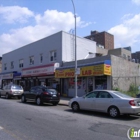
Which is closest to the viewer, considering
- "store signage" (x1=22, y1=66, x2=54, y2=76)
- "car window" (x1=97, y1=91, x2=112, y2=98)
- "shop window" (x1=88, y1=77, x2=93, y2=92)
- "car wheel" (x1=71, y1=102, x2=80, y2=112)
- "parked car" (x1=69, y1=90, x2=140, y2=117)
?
"parked car" (x1=69, y1=90, x2=140, y2=117)

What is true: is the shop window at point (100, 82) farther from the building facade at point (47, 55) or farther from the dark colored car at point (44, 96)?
the building facade at point (47, 55)

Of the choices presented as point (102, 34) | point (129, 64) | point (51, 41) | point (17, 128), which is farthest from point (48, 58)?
point (102, 34)

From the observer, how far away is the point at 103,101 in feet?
36.1

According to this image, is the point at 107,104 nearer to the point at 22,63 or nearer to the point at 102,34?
the point at 22,63

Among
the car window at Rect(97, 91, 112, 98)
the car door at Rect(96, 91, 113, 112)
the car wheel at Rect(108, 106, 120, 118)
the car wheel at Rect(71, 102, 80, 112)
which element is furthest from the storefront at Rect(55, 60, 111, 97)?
the car wheel at Rect(108, 106, 120, 118)

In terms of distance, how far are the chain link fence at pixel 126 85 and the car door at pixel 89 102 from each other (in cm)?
788

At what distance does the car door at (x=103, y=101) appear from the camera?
10.8m

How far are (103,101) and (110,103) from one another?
495 mm

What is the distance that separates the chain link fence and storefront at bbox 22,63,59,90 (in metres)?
7.66

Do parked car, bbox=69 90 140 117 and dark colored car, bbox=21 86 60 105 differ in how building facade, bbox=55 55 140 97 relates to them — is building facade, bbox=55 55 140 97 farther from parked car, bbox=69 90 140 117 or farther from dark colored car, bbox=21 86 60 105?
parked car, bbox=69 90 140 117

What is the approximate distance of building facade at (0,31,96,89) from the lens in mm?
25000

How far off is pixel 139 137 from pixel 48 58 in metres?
21.3

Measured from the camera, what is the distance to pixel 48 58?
88.6 ft

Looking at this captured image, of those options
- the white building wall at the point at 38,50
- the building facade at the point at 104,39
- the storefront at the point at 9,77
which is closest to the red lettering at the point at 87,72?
the white building wall at the point at 38,50
